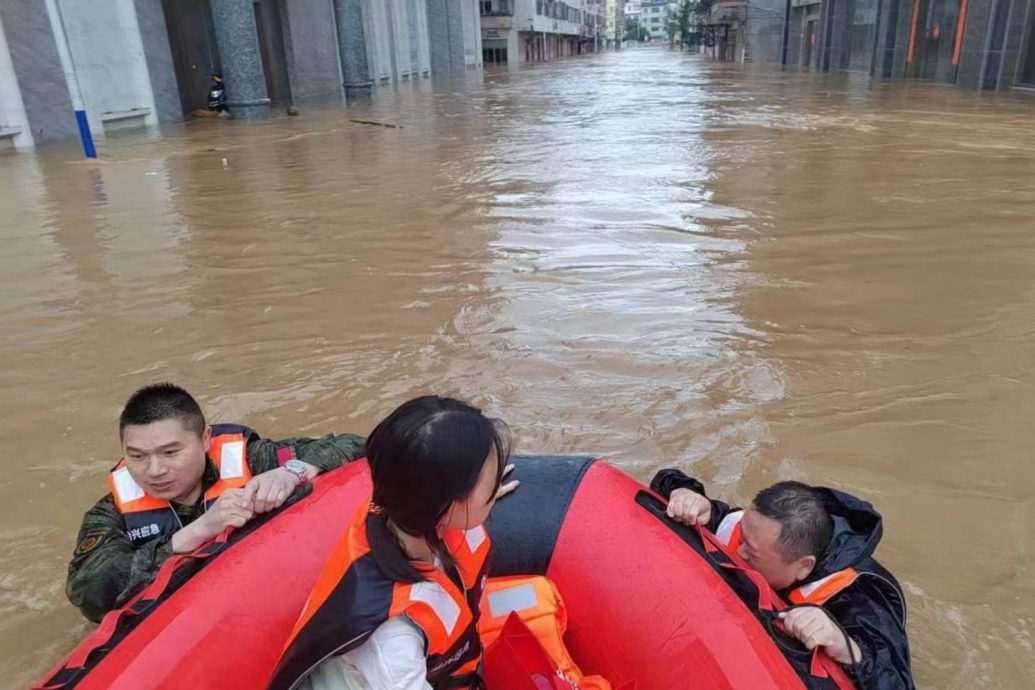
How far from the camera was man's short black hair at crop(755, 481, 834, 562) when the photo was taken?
68.3 inches

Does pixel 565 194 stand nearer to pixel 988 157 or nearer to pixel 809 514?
pixel 988 157

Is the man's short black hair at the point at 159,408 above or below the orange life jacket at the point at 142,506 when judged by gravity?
above

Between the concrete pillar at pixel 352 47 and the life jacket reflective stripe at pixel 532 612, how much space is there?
20.0 m

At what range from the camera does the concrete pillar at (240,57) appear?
14539mm

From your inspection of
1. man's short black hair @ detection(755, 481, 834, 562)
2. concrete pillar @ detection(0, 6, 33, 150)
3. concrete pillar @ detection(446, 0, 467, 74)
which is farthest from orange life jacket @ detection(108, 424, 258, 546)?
concrete pillar @ detection(446, 0, 467, 74)

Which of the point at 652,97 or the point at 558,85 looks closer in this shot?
the point at 652,97

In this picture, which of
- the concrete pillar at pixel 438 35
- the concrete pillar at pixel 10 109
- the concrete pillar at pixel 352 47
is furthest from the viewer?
the concrete pillar at pixel 438 35

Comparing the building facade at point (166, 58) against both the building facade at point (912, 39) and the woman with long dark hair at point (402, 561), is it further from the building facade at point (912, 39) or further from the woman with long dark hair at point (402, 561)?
the building facade at point (912, 39)

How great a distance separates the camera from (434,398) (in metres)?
Result: 1.24

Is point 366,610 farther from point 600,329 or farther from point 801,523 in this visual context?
point 600,329

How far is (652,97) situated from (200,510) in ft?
61.3

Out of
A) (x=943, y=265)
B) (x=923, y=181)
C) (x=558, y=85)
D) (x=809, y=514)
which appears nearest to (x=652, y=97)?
(x=558, y=85)

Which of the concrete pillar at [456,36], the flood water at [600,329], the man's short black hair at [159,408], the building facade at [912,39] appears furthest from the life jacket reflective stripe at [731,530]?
the concrete pillar at [456,36]

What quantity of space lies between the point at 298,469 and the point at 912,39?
78.0 ft
